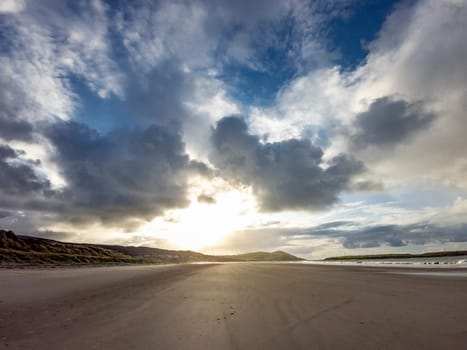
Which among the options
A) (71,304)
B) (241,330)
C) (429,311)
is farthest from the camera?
(71,304)

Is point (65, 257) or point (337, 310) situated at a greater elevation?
point (65, 257)

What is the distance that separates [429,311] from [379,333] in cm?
378

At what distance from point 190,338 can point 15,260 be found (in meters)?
70.7

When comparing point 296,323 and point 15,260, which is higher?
point 15,260

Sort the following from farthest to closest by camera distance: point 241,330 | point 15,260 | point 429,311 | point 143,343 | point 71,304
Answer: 1. point 15,260
2. point 71,304
3. point 429,311
4. point 241,330
5. point 143,343

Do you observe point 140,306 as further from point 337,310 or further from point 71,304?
point 337,310

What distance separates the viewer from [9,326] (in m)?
9.03

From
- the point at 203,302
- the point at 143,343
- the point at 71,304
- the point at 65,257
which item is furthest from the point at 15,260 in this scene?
the point at 143,343

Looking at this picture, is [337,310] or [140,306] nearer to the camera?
[337,310]

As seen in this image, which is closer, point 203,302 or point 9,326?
point 9,326

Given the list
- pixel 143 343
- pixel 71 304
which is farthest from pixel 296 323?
pixel 71 304

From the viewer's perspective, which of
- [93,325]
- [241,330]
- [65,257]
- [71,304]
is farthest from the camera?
[65,257]

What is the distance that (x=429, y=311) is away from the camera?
9.60 m

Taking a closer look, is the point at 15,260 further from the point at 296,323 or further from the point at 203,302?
the point at 296,323
